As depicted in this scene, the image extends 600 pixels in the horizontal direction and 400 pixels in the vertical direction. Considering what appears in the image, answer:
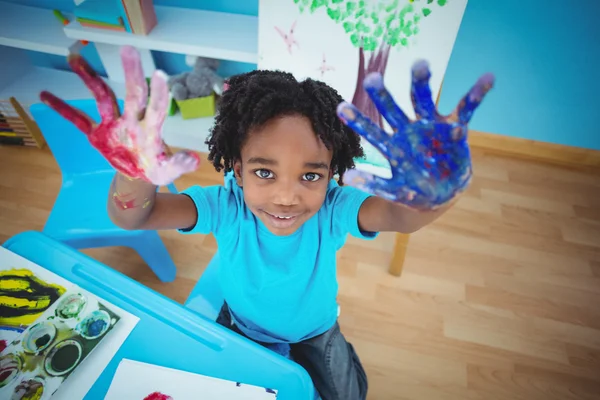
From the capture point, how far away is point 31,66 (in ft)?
6.62

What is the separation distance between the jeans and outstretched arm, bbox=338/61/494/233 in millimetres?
506

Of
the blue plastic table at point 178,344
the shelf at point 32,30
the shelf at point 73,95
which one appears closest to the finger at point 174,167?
the blue plastic table at point 178,344

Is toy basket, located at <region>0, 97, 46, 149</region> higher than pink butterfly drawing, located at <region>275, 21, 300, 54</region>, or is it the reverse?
pink butterfly drawing, located at <region>275, 21, 300, 54</region>

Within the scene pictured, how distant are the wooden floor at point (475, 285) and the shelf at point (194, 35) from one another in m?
0.63

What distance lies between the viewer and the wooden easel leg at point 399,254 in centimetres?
132

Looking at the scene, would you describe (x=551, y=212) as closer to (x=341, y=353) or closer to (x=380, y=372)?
(x=380, y=372)

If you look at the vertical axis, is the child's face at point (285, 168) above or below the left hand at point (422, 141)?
below

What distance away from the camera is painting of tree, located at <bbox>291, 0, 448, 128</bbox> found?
39.3 inches

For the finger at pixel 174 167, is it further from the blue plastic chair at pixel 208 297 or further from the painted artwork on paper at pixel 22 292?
the blue plastic chair at pixel 208 297

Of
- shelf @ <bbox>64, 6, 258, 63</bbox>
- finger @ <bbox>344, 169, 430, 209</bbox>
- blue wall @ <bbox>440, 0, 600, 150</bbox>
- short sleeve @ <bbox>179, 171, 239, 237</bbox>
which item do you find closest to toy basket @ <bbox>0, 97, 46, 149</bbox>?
shelf @ <bbox>64, 6, 258, 63</bbox>

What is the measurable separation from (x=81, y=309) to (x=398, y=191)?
552mm

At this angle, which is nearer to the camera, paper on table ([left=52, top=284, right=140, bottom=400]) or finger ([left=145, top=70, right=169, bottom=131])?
finger ([left=145, top=70, right=169, bottom=131])

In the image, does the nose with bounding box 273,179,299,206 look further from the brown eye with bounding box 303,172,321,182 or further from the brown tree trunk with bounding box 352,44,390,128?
the brown tree trunk with bounding box 352,44,390,128

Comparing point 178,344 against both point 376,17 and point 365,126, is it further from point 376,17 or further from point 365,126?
point 376,17
